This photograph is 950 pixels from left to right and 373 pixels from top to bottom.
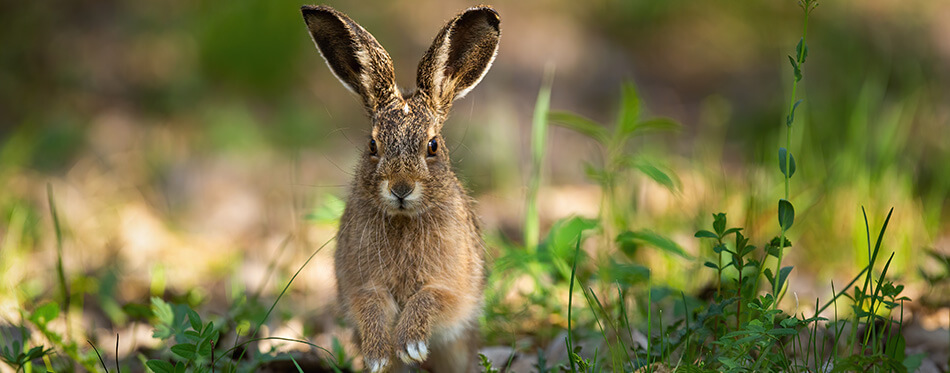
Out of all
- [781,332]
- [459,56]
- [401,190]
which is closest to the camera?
[781,332]

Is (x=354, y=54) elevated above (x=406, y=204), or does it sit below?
above

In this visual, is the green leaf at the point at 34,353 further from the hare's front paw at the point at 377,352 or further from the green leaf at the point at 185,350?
the hare's front paw at the point at 377,352

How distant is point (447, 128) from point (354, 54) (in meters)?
2.68

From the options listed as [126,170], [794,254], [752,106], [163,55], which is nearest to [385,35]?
[163,55]

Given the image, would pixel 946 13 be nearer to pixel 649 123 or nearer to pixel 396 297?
pixel 649 123

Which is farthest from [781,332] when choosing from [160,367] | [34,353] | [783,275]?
[34,353]

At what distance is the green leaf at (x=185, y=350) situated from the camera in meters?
2.82

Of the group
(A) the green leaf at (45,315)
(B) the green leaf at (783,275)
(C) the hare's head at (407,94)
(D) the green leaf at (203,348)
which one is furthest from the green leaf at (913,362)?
(A) the green leaf at (45,315)

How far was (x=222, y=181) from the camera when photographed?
7051 mm

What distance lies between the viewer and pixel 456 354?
11.3ft

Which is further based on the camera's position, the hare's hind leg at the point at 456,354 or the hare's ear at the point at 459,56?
the hare's hind leg at the point at 456,354

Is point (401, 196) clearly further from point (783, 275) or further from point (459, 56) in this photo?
point (783, 275)

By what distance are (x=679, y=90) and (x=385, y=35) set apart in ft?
10.8

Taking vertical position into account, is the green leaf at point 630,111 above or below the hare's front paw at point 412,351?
above
